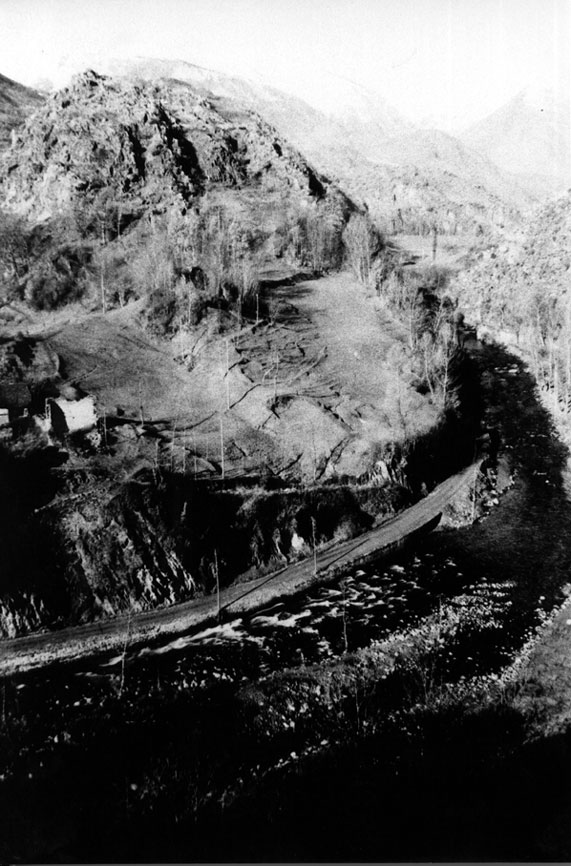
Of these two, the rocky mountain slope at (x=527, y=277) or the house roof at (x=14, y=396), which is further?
the rocky mountain slope at (x=527, y=277)

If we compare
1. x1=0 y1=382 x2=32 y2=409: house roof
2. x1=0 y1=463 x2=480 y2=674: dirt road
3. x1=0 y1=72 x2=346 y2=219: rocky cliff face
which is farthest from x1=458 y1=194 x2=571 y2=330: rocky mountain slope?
x1=0 y1=382 x2=32 y2=409: house roof

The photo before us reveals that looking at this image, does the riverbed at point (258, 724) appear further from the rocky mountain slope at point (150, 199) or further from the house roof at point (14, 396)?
the rocky mountain slope at point (150, 199)

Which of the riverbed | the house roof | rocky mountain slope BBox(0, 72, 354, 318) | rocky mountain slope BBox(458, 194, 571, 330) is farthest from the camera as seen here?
rocky mountain slope BBox(458, 194, 571, 330)

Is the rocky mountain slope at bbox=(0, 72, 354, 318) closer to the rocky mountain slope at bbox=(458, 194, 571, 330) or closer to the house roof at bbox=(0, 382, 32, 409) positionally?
the house roof at bbox=(0, 382, 32, 409)

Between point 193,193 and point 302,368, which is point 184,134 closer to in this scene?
point 193,193

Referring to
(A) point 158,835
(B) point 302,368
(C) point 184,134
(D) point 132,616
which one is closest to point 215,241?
(B) point 302,368

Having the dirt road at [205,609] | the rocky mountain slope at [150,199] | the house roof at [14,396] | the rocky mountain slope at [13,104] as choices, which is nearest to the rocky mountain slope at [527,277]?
the rocky mountain slope at [150,199]
